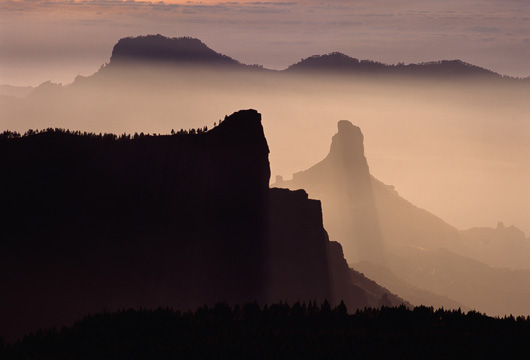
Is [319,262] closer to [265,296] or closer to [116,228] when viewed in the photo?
[265,296]

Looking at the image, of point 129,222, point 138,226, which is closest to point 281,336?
point 129,222

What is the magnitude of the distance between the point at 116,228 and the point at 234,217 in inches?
954

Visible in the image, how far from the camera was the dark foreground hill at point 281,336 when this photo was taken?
256ft

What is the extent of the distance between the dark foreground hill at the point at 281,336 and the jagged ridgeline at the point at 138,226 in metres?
39.3

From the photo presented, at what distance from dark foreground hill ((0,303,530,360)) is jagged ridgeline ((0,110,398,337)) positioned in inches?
1549

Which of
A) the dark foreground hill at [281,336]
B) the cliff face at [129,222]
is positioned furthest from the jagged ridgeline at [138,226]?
the dark foreground hill at [281,336]

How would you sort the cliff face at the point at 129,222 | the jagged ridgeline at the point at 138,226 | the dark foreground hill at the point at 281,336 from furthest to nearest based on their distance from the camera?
the jagged ridgeline at the point at 138,226 → the cliff face at the point at 129,222 → the dark foreground hill at the point at 281,336

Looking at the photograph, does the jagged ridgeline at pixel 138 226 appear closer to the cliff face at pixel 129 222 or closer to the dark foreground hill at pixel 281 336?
the cliff face at pixel 129 222

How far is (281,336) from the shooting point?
8444cm

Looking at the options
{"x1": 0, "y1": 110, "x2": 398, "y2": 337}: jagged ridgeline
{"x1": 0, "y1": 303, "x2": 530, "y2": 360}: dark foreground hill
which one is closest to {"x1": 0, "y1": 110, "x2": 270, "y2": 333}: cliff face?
{"x1": 0, "y1": 110, "x2": 398, "y2": 337}: jagged ridgeline

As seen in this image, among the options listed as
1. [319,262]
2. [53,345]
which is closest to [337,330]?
[53,345]

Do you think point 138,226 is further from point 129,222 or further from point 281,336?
point 281,336

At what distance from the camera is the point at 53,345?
8306cm

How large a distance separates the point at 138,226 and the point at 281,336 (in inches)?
2491
